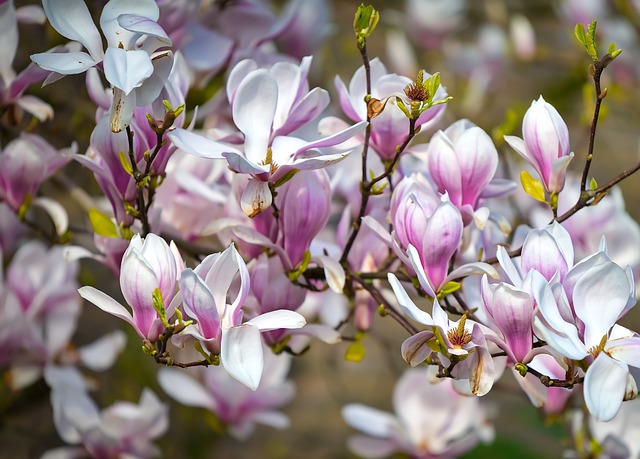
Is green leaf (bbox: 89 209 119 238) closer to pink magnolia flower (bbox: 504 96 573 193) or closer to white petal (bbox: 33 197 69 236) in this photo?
white petal (bbox: 33 197 69 236)

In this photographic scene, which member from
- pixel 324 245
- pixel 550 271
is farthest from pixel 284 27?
pixel 550 271

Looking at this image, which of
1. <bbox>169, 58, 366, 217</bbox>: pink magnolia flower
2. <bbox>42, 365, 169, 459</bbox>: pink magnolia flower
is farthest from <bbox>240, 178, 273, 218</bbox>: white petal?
<bbox>42, 365, 169, 459</bbox>: pink magnolia flower

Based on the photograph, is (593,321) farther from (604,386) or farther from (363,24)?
(363,24)

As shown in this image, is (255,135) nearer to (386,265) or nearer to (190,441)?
(386,265)

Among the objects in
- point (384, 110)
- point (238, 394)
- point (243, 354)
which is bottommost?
point (238, 394)

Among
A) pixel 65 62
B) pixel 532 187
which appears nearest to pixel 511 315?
pixel 532 187

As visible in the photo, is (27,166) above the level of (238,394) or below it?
above

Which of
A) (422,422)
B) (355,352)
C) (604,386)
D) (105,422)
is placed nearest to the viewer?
(604,386)
